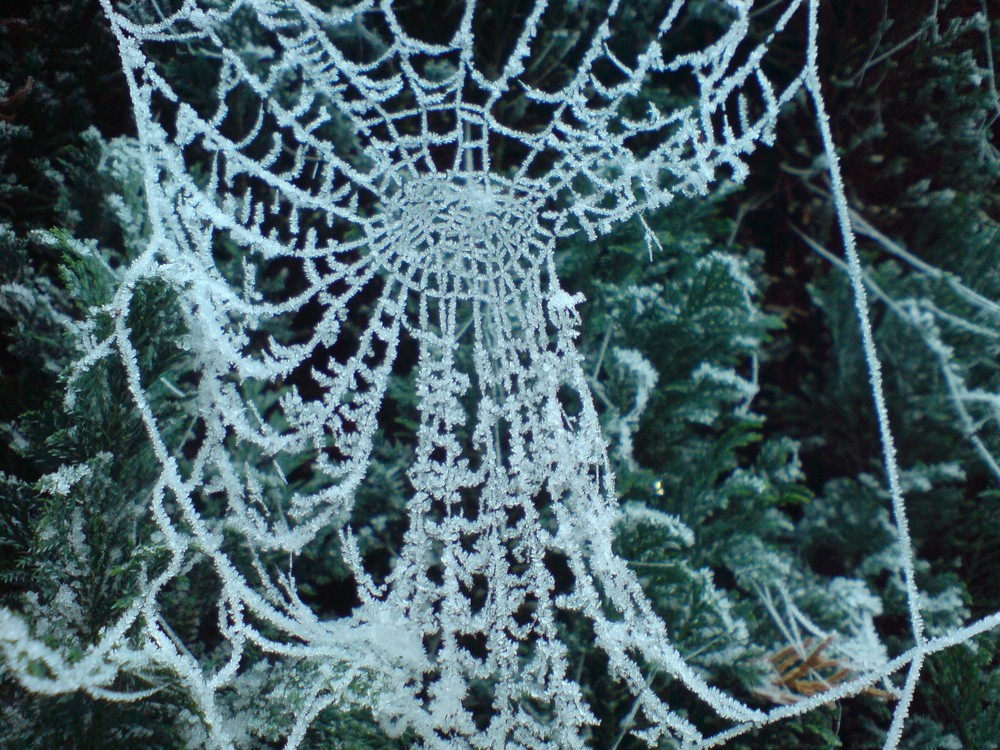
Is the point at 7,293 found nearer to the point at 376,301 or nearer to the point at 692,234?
the point at 376,301

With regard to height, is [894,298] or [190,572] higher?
[894,298]

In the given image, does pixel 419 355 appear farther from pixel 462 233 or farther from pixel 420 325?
pixel 462 233

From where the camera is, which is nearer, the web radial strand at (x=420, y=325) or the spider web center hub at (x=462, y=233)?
the web radial strand at (x=420, y=325)

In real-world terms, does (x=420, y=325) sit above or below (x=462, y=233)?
below

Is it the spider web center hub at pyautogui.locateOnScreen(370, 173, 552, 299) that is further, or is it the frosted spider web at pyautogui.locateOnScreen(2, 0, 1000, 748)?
the spider web center hub at pyautogui.locateOnScreen(370, 173, 552, 299)

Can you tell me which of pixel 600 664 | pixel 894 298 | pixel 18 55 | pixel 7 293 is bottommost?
pixel 600 664

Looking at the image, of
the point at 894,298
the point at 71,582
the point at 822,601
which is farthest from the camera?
the point at 894,298

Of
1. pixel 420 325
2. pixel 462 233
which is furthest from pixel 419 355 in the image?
pixel 462 233

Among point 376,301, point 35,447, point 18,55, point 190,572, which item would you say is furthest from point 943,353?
point 18,55
